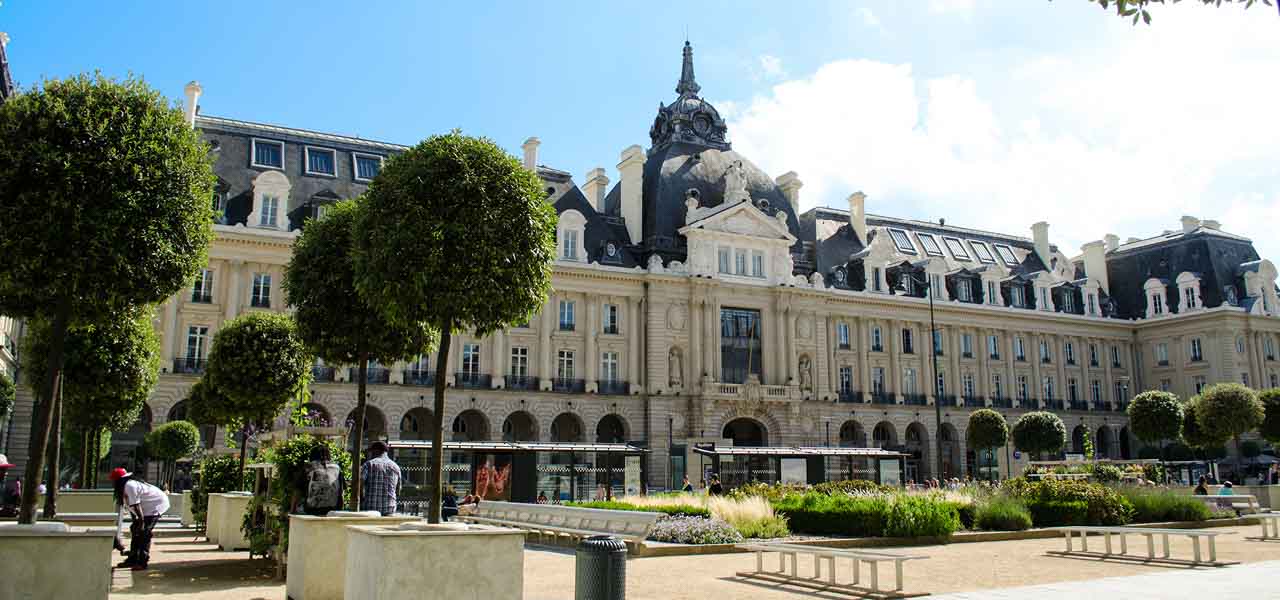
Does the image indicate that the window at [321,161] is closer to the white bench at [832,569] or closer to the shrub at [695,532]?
the shrub at [695,532]

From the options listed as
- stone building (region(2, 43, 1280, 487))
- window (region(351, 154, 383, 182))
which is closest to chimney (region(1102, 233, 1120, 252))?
stone building (region(2, 43, 1280, 487))

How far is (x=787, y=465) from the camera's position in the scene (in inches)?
1453

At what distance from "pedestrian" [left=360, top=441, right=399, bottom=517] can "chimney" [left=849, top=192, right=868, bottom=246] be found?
51.1m

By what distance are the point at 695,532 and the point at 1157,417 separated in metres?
35.8

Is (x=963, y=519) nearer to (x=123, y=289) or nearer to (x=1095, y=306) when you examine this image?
(x=123, y=289)

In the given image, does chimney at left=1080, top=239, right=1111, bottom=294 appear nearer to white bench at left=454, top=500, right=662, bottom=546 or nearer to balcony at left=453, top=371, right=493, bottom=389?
Answer: balcony at left=453, top=371, right=493, bottom=389

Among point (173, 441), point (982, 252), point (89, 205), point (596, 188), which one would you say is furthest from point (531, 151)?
point (89, 205)

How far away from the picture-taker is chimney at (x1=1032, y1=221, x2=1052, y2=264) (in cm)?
6912

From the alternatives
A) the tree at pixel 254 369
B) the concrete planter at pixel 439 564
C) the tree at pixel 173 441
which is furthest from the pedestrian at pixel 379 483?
the tree at pixel 173 441

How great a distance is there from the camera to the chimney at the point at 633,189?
179ft

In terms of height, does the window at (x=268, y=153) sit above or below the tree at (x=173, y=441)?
above

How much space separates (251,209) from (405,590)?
131ft

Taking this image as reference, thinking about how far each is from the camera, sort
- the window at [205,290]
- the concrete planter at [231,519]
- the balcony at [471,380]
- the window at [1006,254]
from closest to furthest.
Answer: the concrete planter at [231,519] → the window at [205,290] → the balcony at [471,380] → the window at [1006,254]

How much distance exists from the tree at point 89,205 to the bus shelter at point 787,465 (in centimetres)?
2237
